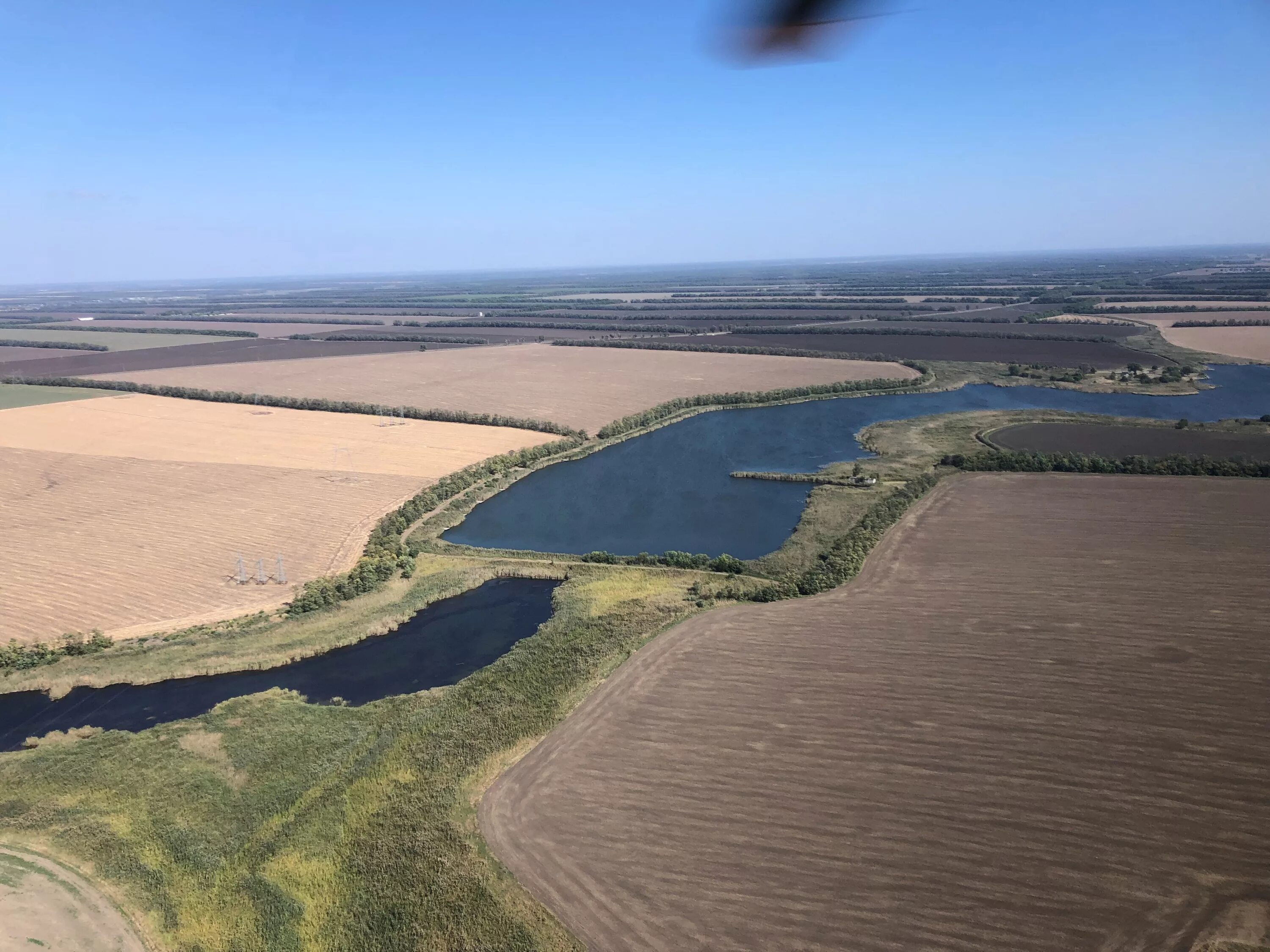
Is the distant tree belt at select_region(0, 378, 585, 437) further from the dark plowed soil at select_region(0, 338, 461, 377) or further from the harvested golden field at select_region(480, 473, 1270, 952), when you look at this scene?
the harvested golden field at select_region(480, 473, 1270, 952)

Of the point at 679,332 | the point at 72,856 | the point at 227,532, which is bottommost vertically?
the point at 72,856

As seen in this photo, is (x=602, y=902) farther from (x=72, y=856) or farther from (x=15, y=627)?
(x=15, y=627)

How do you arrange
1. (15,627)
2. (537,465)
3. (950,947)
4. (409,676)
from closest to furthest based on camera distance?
1. (950,947)
2. (409,676)
3. (15,627)
4. (537,465)

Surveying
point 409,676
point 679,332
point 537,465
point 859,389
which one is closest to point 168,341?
point 679,332

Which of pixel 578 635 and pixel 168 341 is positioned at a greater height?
pixel 168 341

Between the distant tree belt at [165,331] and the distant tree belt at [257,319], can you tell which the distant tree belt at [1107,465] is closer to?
the distant tree belt at [165,331]

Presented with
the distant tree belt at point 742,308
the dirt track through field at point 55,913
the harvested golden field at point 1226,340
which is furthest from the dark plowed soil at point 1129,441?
the distant tree belt at point 742,308

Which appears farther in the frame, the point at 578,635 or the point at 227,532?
the point at 227,532

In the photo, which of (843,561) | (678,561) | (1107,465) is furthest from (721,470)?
(1107,465)
